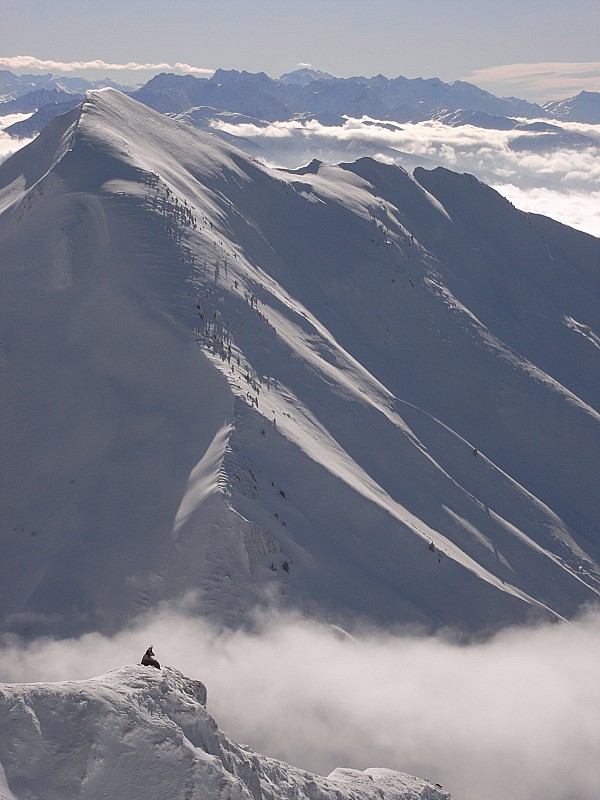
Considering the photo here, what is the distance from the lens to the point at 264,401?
59969 mm

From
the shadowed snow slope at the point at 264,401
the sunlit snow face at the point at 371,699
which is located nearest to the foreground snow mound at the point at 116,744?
the sunlit snow face at the point at 371,699

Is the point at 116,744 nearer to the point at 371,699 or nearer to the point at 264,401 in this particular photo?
the point at 371,699

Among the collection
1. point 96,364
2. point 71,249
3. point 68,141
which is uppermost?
point 68,141

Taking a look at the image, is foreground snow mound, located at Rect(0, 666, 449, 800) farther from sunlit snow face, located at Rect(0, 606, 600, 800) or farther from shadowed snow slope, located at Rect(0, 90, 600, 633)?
shadowed snow slope, located at Rect(0, 90, 600, 633)

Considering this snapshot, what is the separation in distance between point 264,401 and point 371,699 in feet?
86.5

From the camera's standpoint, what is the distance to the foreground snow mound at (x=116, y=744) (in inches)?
627

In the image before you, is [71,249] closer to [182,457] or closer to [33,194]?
[33,194]

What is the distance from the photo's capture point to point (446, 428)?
87625mm

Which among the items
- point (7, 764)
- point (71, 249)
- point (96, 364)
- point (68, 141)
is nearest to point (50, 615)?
point (96, 364)

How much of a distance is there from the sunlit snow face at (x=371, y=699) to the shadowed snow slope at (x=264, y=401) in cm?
233

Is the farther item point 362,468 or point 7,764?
point 362,468

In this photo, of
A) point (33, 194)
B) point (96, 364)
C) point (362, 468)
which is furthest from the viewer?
point (33, 194)

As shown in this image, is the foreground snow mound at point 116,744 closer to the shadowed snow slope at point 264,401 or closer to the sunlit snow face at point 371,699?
the sunlit snow face at point 371,699

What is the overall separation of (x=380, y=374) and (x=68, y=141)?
153 ft
